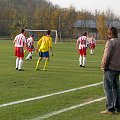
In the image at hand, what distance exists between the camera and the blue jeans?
871 centimetres

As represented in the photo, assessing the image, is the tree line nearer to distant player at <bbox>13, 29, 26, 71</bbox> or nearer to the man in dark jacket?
distant player at <bbox>13, 29, 26, 71</bbox>

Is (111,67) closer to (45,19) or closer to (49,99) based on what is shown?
(49,99)

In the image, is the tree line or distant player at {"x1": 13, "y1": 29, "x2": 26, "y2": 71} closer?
distant player at {"x1": 13, "y1": 29, "x2": 26, "y2": 71}

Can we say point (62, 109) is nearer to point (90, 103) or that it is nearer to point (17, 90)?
point (90, 103)

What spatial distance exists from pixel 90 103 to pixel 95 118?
5.76 feet

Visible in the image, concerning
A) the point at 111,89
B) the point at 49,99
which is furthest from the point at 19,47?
the point at 111,89

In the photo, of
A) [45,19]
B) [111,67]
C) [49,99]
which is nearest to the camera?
[111,67]

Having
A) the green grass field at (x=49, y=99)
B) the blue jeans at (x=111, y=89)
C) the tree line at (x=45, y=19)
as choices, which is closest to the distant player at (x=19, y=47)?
the green grass field at (x=49, y=99)

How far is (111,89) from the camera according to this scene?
8.76 metres

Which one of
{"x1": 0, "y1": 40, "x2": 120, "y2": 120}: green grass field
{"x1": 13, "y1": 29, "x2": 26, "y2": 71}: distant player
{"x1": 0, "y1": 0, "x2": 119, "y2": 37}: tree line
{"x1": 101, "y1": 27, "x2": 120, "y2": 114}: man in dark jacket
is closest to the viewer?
{"x1": 0, "y1": 40, "x2": 120, "y2": 120}: green grass field

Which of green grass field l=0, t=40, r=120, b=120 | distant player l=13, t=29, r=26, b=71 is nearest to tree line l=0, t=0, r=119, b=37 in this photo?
distant player l=13, t=29, r=26, b=71

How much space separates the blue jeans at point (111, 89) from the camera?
28.6ft

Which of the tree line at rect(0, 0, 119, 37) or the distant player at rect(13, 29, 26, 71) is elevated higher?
the tree line at rect(0, 0, 119, 37)

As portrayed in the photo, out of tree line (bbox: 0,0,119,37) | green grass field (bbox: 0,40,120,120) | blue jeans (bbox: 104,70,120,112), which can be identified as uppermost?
tree line (bbox: 0,0,119,37)
